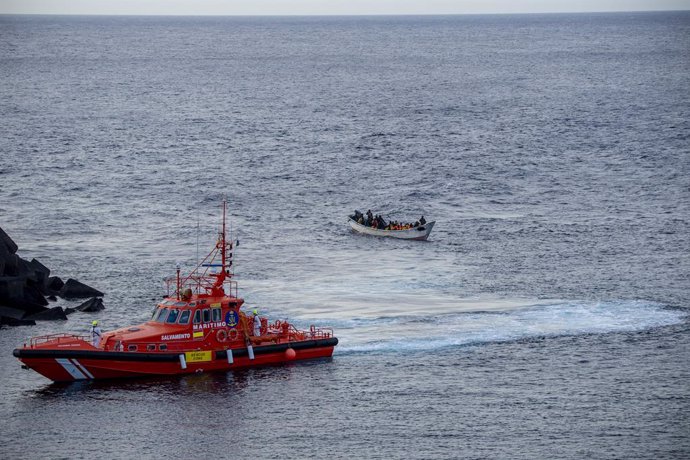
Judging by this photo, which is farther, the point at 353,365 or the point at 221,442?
the point at 353,365

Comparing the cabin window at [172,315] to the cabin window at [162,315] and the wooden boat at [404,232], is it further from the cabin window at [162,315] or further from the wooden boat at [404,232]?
the wooden boat at [404,232]

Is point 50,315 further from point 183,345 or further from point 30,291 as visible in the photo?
point 183,345

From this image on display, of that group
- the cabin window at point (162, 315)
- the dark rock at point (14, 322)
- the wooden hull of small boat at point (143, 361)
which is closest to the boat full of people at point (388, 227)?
the wooden hull of small boat at point (143, 361)

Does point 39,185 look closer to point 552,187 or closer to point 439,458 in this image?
point 552,187

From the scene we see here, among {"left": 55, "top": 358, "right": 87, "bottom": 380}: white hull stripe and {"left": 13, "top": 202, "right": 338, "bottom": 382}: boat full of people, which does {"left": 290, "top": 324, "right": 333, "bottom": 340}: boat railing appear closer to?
{"left": 13, "top": 202, "right": 338, "bottom": 382}: boat full of people

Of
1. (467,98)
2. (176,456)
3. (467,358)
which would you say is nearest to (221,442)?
(176,456)

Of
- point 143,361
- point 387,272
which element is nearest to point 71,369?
point 143,361
